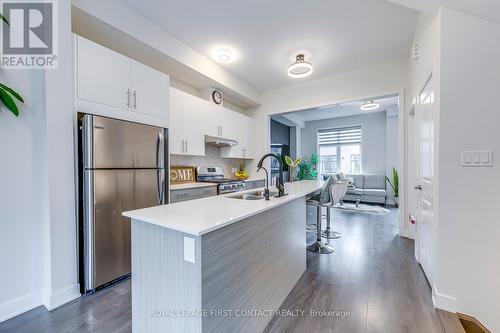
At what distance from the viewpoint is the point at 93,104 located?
1984mm

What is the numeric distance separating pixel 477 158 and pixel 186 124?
3244 millimetres

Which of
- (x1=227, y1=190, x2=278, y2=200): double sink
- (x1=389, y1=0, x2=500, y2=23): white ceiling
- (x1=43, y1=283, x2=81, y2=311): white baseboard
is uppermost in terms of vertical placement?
(x1=389, y1=0, x2=500, y2=23): white ceiling

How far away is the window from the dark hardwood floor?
16.0 feet

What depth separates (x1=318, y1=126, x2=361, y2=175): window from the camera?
7027 mm

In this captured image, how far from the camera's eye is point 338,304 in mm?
1731

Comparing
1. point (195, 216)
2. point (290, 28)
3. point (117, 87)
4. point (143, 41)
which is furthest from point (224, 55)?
point (195, 216)

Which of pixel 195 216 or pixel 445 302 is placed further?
pixel 445 302

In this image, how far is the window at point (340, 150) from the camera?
7.03 m

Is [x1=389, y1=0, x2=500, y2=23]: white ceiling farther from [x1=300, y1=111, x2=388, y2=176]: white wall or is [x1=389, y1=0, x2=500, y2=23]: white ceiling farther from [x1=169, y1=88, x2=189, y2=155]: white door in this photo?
[x1=300, y1=111, x2=388, y2=176]: white wall

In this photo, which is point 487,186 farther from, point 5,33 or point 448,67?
point 5,33

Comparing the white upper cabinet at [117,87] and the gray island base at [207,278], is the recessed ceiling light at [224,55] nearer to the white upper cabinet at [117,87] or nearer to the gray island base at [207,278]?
the white upper cabinet at [117,87]

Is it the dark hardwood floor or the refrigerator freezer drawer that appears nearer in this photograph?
the dark hardwood floor

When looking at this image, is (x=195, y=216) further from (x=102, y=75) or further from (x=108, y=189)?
(x=102, y=75)

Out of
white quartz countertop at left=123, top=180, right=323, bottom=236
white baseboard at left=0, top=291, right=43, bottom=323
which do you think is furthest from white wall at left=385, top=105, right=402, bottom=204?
white baseboard at left=0, top=291, right=43, bottom=323
